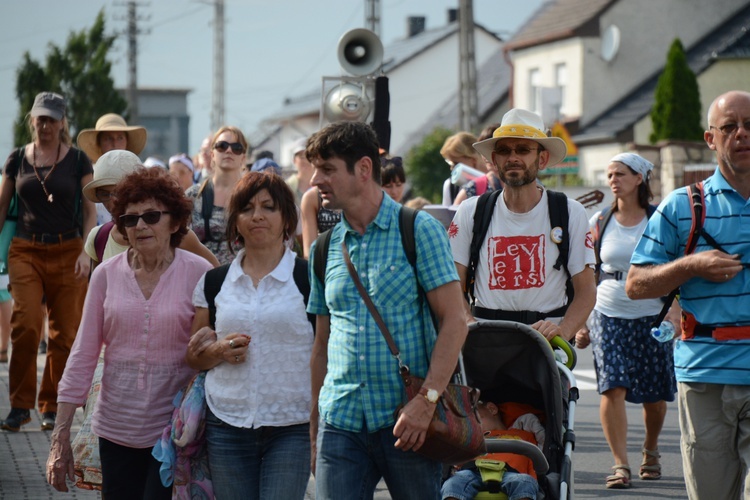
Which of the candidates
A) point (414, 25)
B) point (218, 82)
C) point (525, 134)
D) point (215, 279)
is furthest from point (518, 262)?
point (414, 25)

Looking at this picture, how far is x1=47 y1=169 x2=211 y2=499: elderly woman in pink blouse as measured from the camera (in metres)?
5.82

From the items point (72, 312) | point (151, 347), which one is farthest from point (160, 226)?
point (72, 312)

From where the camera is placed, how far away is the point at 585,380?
44.7ft

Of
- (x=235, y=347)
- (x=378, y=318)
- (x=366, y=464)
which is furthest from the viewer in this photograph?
(x=235, y=347)

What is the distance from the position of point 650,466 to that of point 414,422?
4727 mm

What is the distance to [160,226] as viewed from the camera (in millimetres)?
5973

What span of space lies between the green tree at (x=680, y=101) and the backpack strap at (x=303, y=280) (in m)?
31.7

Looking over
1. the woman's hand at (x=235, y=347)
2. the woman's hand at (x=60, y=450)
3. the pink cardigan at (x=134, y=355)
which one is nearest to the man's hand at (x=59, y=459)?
the woman's hand at (x=60, y=450)

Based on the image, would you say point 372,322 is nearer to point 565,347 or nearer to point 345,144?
point 345,144

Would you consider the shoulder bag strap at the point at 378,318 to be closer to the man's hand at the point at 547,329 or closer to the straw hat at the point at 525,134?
the man's hand at the point at 547,329

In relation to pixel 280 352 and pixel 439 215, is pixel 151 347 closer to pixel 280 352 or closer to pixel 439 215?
pixel 280 352

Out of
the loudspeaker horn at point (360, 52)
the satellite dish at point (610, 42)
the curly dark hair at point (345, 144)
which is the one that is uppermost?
the satellite dish at point (610, 42)

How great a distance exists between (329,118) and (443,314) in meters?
8.82

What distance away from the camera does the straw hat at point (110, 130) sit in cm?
1070
